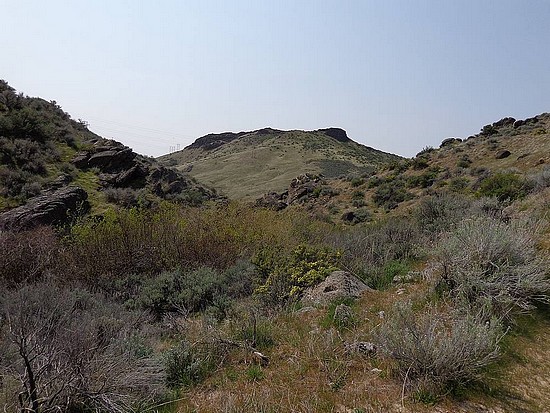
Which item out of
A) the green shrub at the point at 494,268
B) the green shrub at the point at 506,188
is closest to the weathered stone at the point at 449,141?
the green shrub at the point at 506,188

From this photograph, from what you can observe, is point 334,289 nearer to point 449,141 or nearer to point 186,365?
point 186,365

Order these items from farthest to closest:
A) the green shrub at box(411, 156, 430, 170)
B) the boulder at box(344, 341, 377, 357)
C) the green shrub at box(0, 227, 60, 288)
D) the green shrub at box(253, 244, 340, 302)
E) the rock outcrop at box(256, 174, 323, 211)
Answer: the rock outcrop at box(256, 174, 323, 211)
the green shrub at box(411, 156, 430, 170)
the green shrub at box(0, 227, 60, 288)
the green shrub at box(253, 244, 340, 302)
the boulder at box(344, 341, 377, 357)

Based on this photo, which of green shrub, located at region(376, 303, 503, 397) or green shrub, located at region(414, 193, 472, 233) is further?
green shrub, located at region(414, 193, 472, 233)

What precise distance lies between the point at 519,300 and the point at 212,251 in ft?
20.4

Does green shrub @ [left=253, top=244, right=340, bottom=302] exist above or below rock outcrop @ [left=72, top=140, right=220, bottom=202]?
below

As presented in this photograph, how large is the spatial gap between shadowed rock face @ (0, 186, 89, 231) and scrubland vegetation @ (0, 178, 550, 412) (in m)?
3.12

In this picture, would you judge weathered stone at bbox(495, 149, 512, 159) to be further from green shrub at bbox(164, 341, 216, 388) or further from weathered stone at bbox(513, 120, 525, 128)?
green shrub at bbox(164, 341, 216, 388)

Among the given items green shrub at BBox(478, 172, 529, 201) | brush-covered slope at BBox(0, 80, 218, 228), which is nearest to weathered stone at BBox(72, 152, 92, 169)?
brush-covered slope at BBox(0, 80, 218, 228)

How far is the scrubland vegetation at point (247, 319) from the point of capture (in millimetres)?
2918

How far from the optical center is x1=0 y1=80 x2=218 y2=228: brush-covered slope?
563 inches

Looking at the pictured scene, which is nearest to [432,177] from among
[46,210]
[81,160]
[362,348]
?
[81,160]

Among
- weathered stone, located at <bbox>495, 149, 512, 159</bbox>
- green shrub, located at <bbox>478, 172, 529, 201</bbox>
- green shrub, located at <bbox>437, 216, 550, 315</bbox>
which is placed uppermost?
weathered stone, located at <bbox>495, 149, 512, 159</bbox>

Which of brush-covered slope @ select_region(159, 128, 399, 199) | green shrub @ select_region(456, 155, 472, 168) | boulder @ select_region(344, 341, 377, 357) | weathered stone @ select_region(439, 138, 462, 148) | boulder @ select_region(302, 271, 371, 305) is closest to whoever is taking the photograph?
boulder @ select_region(344, 341, 377, 357)

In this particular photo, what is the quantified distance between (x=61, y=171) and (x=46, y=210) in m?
6.04
